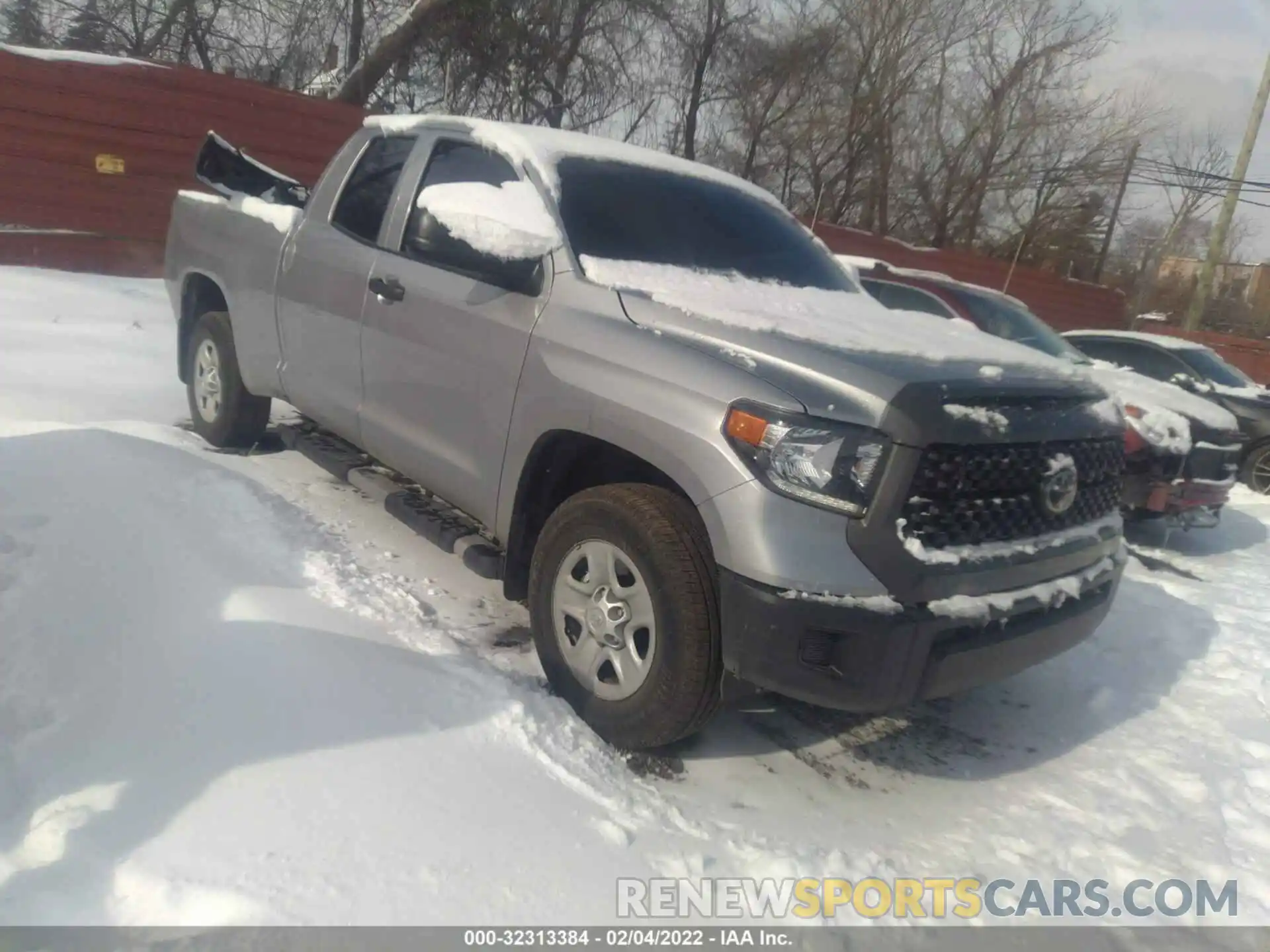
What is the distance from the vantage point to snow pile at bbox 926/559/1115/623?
2646 mm

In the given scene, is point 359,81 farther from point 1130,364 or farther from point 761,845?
point 761,845

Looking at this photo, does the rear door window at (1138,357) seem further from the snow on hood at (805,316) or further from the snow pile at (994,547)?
the snow pile at (994,547)

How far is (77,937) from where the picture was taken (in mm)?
1952

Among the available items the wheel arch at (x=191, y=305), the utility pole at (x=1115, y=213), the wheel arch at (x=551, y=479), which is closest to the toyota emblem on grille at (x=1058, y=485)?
the wheel arch at (x=551, y=479)

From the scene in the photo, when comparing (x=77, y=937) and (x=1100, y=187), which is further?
(x=1100, y=187)

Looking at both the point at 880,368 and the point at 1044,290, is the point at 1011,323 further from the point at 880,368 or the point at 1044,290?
the point at 1044,290

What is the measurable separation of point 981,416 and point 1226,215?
21.2m

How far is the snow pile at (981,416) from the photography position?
2.62 metres

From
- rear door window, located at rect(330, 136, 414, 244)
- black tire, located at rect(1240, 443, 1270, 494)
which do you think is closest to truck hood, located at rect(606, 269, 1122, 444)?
rear door window, located at rect(330, 136, 414, 244)

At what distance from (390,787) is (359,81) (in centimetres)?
1589

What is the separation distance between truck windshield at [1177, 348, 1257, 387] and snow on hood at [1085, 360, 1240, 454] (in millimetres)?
1842

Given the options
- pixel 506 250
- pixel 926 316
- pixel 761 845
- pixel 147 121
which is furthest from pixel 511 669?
pixel 147 121

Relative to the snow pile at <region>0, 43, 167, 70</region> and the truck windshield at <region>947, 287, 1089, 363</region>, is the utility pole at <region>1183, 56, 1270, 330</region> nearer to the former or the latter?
the truck windshield at <region>947, 287, 1089, 363</region>

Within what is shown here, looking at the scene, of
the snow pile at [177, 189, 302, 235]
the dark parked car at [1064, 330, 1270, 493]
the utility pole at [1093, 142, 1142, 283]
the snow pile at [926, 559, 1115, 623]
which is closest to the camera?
the snow pile at [926, 559, 1115, 623]
